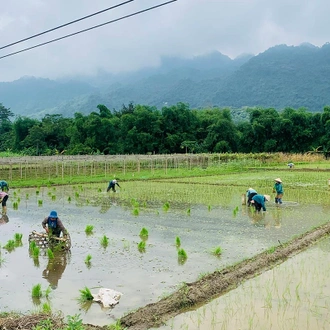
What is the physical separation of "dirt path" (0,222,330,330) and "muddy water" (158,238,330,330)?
0.17 m

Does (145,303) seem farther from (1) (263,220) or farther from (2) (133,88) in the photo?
(2) (133,88)

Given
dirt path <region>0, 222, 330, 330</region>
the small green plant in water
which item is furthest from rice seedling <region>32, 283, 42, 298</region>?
the small green plant in water

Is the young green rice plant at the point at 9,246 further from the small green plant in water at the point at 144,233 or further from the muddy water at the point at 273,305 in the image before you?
the muddy water at the point at 273,305

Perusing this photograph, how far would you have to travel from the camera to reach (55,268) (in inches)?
335

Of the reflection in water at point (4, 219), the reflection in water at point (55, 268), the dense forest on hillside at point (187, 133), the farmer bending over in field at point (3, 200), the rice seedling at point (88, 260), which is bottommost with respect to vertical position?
the reflection in water at point (4, 219)

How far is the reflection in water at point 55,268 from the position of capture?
7.76 metres

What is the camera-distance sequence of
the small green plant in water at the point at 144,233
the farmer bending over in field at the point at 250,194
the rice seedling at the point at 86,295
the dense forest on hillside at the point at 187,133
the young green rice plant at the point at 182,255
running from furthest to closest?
the dense forest on hillside at the point at 187,133, the farmer bending over in field at the point at 250,194, the small green plant in water at the point at 144,233, the young green rice plant at the point at 182,255, the rice seedling at the point at 86,295

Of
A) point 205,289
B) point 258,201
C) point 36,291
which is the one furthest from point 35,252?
point 258,201

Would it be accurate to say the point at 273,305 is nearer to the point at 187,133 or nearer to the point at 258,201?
the point at 258,201

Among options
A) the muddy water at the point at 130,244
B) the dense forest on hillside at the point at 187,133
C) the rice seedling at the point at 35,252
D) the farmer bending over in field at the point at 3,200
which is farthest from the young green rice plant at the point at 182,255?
the dense forest on hillside at the point at 187,133

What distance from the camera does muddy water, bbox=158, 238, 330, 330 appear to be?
5.71 m

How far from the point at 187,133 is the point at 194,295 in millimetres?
49763

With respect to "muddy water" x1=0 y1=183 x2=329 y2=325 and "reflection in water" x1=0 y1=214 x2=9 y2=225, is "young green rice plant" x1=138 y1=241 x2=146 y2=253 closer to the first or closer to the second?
"muddy water" x1=0 y1=183 x2=329 y2=325

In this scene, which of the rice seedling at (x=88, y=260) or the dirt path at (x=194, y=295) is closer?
the dirt path at (x=194, y=295)
